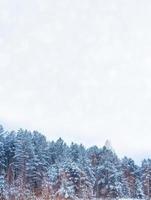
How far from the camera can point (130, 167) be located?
109m

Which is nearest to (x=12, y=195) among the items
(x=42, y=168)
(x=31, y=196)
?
(x=31, y=196)

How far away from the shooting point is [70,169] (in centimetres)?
7381

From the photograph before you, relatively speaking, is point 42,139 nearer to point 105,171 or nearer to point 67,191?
point 105,171

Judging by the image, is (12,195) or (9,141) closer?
(12,195)

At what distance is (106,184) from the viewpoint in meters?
84.4

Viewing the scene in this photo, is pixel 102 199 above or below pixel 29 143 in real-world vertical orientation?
below

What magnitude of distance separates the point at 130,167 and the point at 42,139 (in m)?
22.2

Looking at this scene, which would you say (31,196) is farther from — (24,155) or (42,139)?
(42,139)

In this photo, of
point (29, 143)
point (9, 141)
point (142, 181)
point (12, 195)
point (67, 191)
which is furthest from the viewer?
point (142, 181)

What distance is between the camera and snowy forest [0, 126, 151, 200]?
7375 cm

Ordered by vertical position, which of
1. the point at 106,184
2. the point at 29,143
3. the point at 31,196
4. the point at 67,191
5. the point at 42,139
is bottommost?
the point at 31,196

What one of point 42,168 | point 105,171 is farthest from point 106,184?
point 42,168

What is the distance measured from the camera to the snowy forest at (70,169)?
73.8 meters

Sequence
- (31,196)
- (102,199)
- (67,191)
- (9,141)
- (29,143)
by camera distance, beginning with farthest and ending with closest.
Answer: (9,141) < (29,143) < (102,199) < (67,191) < (31,196)
